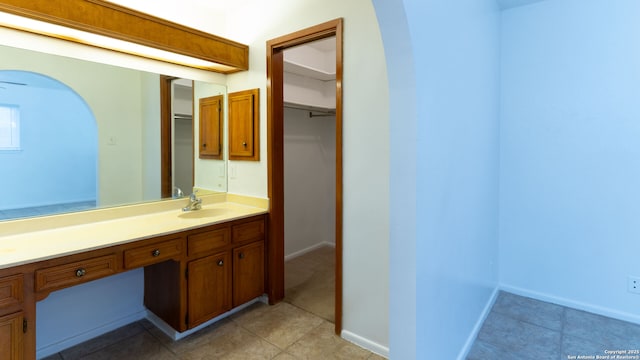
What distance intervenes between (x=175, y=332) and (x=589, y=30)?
155 inches

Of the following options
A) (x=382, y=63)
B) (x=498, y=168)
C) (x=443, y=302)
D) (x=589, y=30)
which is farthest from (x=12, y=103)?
(x=589, y=30)

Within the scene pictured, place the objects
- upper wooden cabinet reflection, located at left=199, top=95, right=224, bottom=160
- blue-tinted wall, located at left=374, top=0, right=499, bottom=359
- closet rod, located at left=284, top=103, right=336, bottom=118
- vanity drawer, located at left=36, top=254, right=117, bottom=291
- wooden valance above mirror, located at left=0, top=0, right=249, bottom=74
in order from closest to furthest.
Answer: blue-tinted wall, located at left=374, top=0, right=499, bottom=359
vanity drawer, located at left=36, top=254, right=117, bottom=291
wooden valance above mirror, located at left=0, top=0, right=249, bottom=74
upper wooden cabinet reflection, located at left=199, top=95, right=224, bottom=160
closet rod, located at left=284, top=103, right=336, bottom=118

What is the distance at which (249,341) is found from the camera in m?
2.16

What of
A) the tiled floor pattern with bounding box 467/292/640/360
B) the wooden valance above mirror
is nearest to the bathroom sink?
the wooden valance above mirror

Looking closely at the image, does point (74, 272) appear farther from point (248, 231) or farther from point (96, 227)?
point (248, 231)

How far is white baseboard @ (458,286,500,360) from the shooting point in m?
1.97

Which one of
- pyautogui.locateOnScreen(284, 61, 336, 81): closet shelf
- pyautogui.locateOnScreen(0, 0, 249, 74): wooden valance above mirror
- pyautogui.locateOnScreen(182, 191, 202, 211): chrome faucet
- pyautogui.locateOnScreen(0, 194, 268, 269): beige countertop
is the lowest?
pyautogui.locateOnScreen(0, 194, 268, 269): beige countertop

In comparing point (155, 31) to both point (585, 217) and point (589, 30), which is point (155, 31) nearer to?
point (589, 30)

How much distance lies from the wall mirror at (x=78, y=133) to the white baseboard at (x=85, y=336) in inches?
34.0

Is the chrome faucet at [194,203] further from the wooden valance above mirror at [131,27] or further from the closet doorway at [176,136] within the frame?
the wooden valance above mirror at [131,27]

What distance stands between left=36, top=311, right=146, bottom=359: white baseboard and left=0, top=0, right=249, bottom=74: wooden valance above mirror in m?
1.98

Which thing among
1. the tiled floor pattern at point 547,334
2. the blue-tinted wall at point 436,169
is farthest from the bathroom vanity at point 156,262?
the tiled floor pattern at point 547,334

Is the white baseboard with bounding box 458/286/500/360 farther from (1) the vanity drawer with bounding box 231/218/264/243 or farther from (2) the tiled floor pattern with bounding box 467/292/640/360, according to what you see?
(1) the vanity drawer with bounding box 231/218/264/243

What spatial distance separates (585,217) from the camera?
258 centimetres
